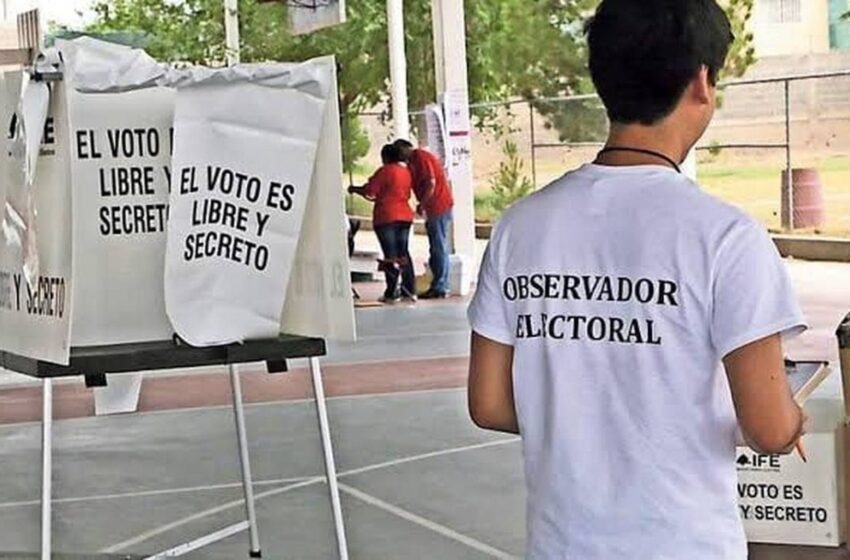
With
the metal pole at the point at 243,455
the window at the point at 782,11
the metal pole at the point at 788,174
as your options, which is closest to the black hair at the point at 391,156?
the metal pole at the point at 788,174

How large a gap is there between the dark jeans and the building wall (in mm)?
12153

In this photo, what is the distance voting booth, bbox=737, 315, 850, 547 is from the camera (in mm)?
4062

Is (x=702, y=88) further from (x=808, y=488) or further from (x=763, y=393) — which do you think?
A: (x=808, y=488)

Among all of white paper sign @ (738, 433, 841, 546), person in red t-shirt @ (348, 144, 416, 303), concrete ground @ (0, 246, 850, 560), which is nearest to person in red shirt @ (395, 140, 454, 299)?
person in red t-shirt @ (348, 144, 416, 303)

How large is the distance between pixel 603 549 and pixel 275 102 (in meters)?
2.28

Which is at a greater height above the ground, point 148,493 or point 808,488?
point 808,488

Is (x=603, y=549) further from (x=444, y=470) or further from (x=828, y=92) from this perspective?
(x=828, y=92)

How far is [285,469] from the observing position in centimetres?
819

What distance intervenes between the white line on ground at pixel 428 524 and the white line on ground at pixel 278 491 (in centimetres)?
26

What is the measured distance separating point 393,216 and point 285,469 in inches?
326

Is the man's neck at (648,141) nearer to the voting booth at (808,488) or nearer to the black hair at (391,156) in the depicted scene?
the voting booth at (808,488)

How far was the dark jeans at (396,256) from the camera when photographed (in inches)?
646

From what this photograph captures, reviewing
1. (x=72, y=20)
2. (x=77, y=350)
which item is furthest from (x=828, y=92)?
(x=77, y=350)

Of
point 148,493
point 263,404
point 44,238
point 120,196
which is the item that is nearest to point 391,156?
point 263,404
